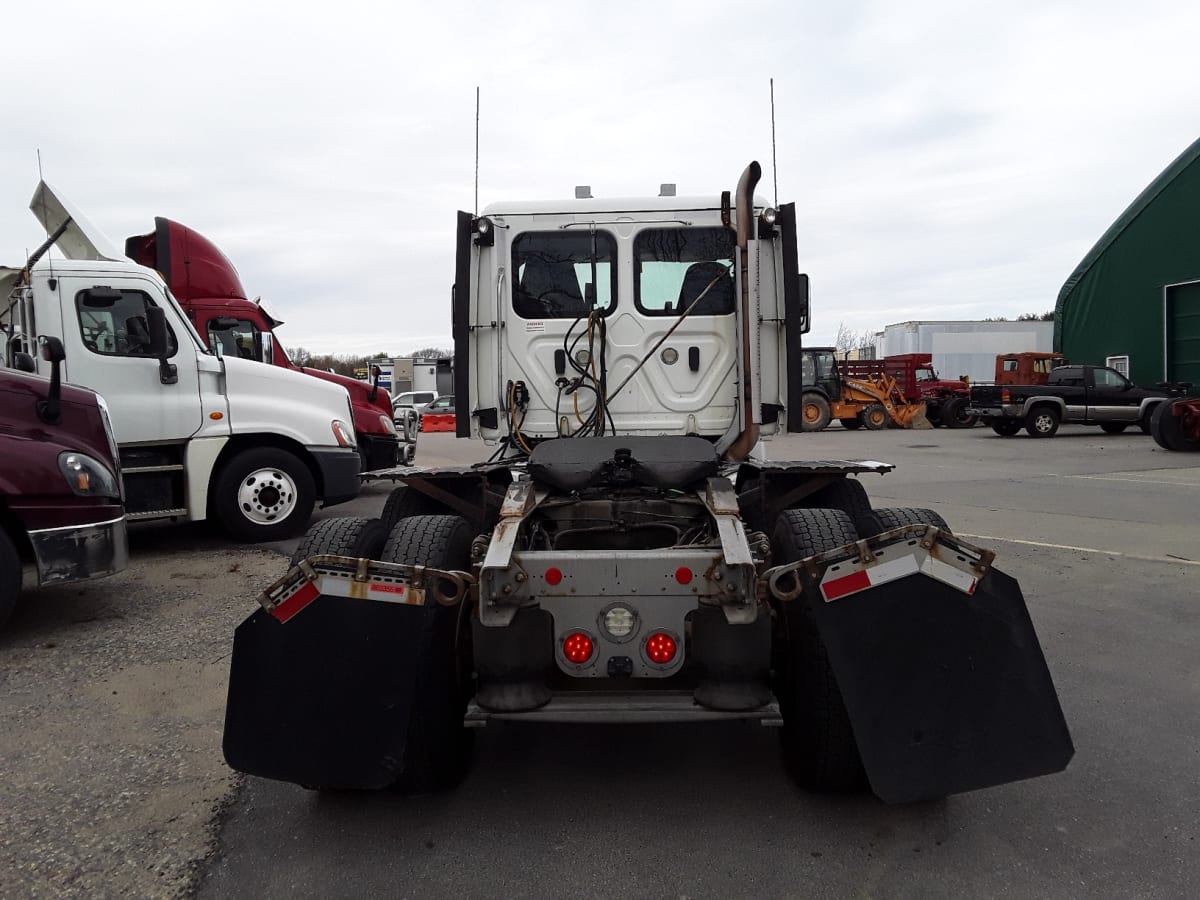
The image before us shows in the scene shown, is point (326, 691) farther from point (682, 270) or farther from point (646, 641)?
point (682, 270)

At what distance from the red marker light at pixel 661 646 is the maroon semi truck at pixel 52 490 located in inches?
159

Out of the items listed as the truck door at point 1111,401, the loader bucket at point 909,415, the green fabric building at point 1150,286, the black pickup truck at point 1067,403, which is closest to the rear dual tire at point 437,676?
the black pickup truck at point 1067,403

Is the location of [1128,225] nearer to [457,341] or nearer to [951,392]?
[951,392]

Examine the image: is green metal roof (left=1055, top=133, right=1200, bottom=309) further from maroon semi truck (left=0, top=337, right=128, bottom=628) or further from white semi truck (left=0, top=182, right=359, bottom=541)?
maroon semi truck (left=0, top=337, right=128, bottom=628)

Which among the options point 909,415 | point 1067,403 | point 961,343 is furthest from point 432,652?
point 961,343

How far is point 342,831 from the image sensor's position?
3016 mm

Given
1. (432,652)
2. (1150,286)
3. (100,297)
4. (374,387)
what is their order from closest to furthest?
(432,652) < (100,297) < (374,387) < (1150,286)

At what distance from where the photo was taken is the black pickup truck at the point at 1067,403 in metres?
22.1

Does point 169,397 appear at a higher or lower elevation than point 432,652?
higher

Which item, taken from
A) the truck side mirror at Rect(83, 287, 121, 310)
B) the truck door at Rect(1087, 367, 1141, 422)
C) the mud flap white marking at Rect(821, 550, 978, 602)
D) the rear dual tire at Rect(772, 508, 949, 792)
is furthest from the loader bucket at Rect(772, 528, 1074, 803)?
the truck door at Rect(1087, 367, 1141, 422)

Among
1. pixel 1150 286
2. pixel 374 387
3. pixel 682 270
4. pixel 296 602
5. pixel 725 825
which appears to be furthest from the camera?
pixel 1150 286

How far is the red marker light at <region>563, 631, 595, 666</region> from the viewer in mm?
2906

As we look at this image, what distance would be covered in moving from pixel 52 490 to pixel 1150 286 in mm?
28567

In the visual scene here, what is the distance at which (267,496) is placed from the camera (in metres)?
8.36
